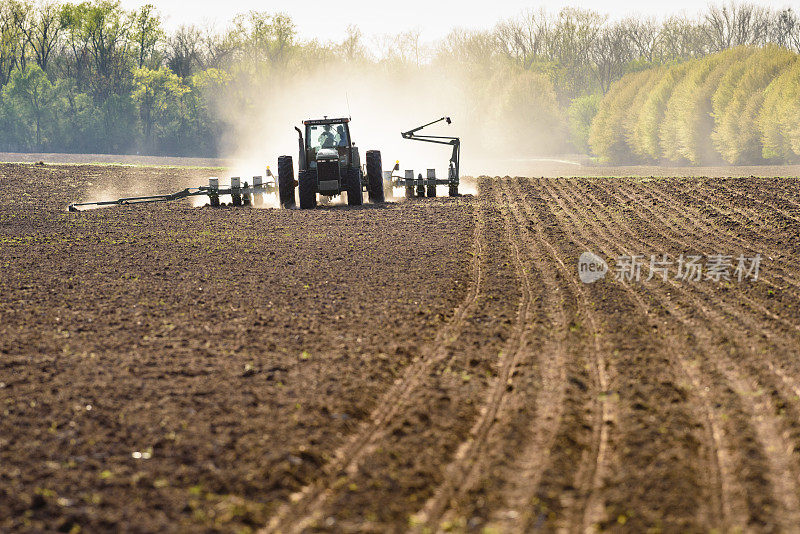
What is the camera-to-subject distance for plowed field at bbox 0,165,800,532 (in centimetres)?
546

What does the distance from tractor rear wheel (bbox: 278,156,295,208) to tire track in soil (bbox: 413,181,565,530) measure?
1541 cm

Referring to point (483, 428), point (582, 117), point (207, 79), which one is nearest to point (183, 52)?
point (207, 79)

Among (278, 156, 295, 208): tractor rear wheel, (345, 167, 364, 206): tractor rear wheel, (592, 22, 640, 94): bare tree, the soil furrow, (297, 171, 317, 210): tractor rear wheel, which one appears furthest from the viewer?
(592, 22, 640, 94): bare tree

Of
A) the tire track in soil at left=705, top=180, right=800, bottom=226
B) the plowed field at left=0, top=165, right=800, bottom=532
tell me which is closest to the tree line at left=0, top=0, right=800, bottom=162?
the tire track in soil at left=705, top=180, right=800, bottom=226

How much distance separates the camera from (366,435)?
6684 mm

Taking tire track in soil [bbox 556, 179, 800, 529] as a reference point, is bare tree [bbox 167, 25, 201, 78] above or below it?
above

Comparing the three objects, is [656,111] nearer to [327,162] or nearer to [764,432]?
[327,162]

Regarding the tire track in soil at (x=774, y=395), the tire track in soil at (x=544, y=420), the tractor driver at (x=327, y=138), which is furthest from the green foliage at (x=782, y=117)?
the tire track in soil at (x=774, y=395)

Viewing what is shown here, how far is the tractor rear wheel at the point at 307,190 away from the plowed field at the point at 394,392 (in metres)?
7.79

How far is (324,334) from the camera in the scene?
9750 mm

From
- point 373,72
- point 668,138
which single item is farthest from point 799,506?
point 373,72

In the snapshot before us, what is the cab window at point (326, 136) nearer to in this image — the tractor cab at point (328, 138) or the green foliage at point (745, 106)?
the tractor cab at point (328, 138)

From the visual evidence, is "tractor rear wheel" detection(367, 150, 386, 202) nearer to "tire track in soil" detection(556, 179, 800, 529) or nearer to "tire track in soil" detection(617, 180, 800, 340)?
"tire track in soil" detection(617, 180, 800, 340)

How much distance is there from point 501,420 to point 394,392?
3.94 feet
